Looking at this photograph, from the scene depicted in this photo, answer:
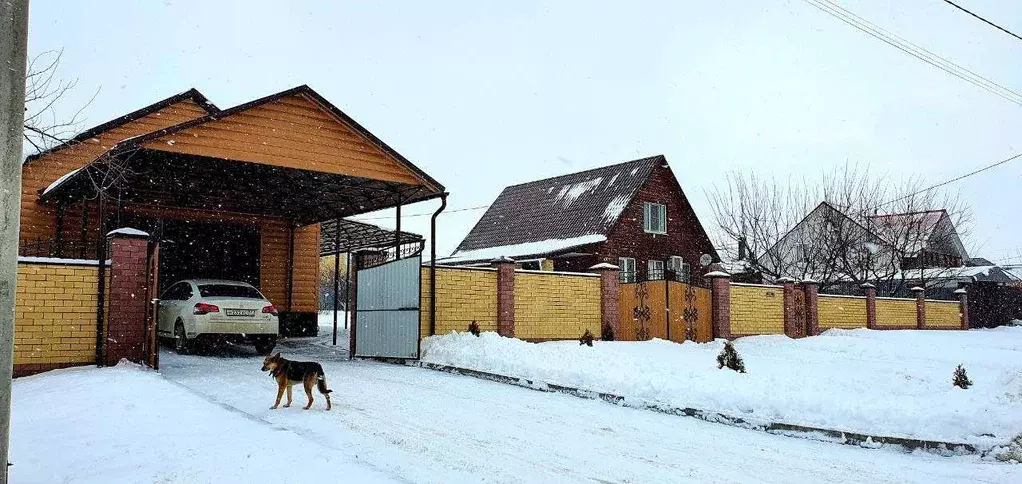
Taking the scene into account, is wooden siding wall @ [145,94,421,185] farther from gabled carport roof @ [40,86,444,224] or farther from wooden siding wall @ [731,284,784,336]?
wooden siding wall @ [731,284,784,336]

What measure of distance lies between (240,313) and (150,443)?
895 cm

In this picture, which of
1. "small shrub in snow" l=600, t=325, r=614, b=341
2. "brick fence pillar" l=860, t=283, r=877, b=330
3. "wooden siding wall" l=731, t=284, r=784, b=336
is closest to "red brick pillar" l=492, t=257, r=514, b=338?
"small shrub in snow" l=600, t=325, r=614, b=341

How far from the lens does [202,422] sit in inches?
276

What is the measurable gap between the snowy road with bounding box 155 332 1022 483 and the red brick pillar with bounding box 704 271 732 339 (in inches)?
463

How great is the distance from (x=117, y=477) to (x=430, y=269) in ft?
35.4

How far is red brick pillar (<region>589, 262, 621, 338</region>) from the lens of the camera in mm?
18625

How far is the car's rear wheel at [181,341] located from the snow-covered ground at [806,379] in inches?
191

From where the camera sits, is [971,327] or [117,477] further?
[971,327]

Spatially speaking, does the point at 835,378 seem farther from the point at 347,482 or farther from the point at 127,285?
the point at 127,285

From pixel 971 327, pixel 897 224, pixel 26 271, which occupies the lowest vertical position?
pixel 971 327

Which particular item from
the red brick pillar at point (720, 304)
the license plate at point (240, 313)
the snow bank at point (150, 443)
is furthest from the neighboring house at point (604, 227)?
the snow bank at point (150, 443)

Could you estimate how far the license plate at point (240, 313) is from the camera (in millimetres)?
14562

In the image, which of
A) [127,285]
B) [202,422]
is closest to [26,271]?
[127,285]

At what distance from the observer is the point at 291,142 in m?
13.9
